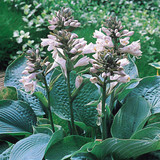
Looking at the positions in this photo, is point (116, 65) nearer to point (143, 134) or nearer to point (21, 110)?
point (143, 134)

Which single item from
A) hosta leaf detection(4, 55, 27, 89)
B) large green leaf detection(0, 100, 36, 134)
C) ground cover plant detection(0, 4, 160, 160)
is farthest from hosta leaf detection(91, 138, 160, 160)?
hosta leaf detection(4, 55, 27, 89)

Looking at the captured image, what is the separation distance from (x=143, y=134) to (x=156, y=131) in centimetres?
6

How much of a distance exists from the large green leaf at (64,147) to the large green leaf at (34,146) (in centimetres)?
3

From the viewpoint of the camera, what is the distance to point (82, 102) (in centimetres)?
144

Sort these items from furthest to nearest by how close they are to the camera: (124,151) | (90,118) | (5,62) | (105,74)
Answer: (5,62)
(90,118)
(124,151)
(105,74)

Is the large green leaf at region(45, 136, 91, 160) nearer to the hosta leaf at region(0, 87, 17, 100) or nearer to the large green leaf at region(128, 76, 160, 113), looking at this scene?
the large green leaf at region(128, 76, 160, 113)

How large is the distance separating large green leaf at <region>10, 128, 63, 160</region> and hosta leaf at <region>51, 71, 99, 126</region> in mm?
203

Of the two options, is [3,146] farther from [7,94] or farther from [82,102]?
[7,94]

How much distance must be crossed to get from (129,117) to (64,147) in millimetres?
381

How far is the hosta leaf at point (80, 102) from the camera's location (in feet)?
4.66

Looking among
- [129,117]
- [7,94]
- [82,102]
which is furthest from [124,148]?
[7,94]

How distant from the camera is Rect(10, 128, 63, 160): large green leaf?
3.78ft

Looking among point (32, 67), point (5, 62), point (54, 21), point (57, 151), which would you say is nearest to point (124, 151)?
point (57, 151)

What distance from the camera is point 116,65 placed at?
100 centimetres
